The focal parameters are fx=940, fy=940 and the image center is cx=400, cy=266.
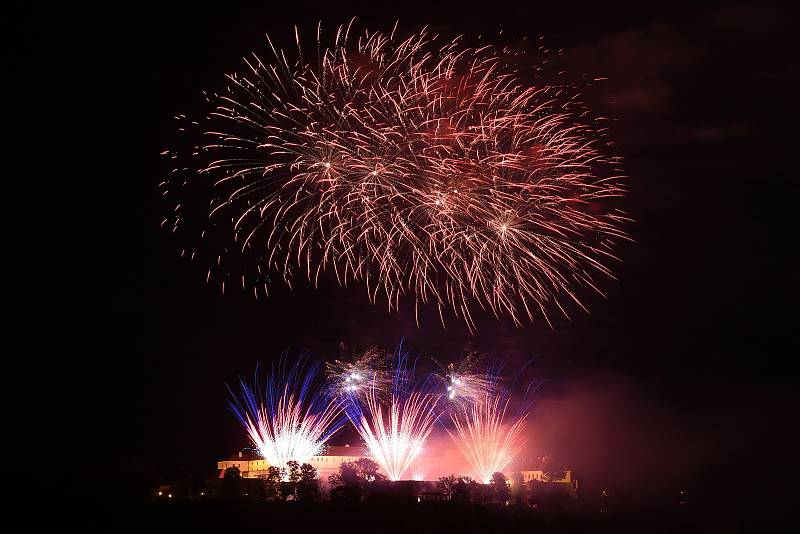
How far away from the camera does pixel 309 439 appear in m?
60.2

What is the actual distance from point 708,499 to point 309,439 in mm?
50178

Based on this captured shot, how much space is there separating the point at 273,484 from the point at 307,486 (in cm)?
212

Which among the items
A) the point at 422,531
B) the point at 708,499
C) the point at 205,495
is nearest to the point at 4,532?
the point at 205,495

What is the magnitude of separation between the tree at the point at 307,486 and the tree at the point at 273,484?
4.10 feet

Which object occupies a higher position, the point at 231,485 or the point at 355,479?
the point at 355,479

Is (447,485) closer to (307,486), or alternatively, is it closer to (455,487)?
(455,487)

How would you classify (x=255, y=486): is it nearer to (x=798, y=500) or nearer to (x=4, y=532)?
(x=4, y=532)

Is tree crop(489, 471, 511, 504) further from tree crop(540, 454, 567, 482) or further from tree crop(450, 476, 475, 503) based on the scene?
tree crop(540, 454, 567, 482)

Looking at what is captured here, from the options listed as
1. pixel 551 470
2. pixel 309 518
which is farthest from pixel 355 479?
pixel 551 470

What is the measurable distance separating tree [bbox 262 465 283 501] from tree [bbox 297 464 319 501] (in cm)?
125

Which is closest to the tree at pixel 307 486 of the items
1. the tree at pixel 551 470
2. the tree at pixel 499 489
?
the tree at pixel 499 489

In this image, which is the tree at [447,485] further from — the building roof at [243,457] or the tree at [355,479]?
the building roof at [243,457]

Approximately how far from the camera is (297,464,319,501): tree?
53.0 metres

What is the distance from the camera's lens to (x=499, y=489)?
6109cm
